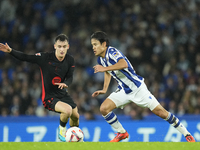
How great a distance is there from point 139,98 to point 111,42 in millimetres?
6110

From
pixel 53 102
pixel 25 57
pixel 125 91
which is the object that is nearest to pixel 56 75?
pixel 53 102

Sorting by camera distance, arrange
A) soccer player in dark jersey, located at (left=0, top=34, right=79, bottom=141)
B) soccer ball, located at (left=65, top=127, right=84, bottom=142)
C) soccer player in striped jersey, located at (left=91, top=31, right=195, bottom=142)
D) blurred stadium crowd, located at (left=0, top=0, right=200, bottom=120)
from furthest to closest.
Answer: blurred stadium crowd, located at (left=0, top=0, right=200, bottom=120) → soccer player in dark jersey, located at (left=0, top=34, right=79, bottom=141) → soccer player in striped jersey, located at (left=91, top=31, right=195, bottom=142) → soccer ball, located at (left=65, top=127, right=84, bottom=142)

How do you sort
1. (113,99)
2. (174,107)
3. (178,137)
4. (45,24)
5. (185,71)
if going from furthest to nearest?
(45,24)
(185,71)
(174,107)
(178,137)
(113,99)

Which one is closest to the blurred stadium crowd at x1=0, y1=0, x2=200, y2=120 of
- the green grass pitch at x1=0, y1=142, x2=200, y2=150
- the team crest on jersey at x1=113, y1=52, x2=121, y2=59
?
the team crest on jersey at x1=113, y1=52, x2=121, y2=59

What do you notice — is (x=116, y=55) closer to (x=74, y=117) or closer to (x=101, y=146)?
(x=74, y=117)

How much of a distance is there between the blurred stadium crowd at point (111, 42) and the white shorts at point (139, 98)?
10.7ft

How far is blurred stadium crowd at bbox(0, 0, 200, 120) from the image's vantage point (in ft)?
33.6

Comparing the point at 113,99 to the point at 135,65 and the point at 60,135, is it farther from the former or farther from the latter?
the point at 135,65

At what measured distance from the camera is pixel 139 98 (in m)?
6.05

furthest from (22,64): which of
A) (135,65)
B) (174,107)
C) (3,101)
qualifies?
(174,107)

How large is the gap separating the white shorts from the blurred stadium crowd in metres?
3.25

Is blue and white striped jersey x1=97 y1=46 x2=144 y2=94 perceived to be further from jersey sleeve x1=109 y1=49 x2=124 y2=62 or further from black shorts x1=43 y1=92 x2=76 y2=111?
black shorts x1=43 y1=92 x2=76 y2=111

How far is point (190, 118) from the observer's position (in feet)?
30.0

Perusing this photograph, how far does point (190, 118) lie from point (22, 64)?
5658 mm
